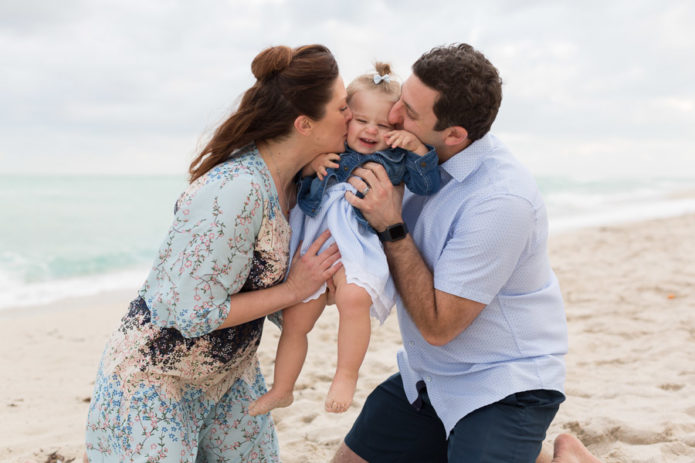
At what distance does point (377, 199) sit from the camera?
261cm

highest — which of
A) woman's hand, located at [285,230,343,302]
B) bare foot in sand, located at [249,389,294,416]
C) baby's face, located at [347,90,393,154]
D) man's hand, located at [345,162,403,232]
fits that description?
baby's face, located at [347,90,393,154]

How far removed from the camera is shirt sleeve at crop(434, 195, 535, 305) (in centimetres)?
246

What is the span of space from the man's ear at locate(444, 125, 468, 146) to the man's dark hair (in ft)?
0.05

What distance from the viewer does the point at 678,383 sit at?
14.2 feet

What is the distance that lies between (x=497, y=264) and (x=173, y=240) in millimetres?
1257

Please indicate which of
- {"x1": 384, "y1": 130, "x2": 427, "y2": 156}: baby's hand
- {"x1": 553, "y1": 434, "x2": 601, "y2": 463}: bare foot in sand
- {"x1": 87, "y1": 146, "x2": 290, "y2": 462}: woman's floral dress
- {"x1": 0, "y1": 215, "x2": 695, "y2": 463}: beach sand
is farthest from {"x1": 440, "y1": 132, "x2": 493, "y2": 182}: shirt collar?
{"x1": 0, "y1": 215, "x2": 695, "y2": 463}: beach sand

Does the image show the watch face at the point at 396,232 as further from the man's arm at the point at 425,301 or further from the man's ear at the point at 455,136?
the man's ear at the point at 455,136

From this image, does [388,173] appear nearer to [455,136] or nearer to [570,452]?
[455,136]

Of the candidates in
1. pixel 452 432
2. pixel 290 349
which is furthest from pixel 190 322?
pixel 452 432

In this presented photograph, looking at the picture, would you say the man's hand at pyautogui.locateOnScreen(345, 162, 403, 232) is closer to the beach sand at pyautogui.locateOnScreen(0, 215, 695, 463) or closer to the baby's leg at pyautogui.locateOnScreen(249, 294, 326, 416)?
the baby's leg at pyautogui.locateOnScreen(249, 294, 326, 416)

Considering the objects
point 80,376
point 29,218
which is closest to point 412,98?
point 80,376

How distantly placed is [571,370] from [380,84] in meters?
3.01

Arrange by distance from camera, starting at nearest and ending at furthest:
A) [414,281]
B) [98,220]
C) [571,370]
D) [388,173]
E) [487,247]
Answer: [487,247] → [414,281] → [388,173] → [571,370] → [98,220]

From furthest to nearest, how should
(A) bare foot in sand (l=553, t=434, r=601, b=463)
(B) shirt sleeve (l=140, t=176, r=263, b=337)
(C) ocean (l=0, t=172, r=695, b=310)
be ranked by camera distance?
1. (C) ocean (l=0, t=172, r=695, b=310)
2. (A) bare foot in sand (l=553, t=434, r=601, b=463)
3. (B) shirt sleeve (l=140, t=176, r=263, b=337)
